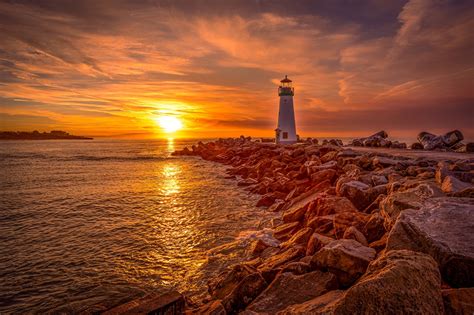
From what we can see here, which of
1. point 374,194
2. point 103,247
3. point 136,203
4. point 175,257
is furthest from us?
point 136,203

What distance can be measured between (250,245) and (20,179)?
75.5 ft

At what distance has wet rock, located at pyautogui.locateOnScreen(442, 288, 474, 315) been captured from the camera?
85.0 inches

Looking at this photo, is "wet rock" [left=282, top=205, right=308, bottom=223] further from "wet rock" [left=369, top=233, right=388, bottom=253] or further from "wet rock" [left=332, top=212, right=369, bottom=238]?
"wet rock" [left=369, top=233, right=388, bottom=253]

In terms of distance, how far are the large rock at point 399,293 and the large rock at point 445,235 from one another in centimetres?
74

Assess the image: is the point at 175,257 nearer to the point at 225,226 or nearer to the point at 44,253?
the point at 225,226

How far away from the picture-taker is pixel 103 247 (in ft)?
24.7

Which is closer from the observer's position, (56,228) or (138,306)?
(138,306)

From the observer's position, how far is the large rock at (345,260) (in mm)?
3227

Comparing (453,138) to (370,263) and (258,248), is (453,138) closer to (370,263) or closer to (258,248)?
(258,248)

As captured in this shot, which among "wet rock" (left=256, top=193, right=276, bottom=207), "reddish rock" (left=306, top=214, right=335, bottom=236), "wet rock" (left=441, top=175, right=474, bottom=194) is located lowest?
"wet rock" (left=256, top=193, right=276, bottom=207)

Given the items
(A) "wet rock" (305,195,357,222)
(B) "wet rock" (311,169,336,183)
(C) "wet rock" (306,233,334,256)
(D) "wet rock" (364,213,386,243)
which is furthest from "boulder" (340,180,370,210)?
(B) "wet rock" (311,169,336,183)

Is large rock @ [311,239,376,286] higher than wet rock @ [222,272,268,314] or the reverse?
higher

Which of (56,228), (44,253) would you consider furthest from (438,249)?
(56,228)

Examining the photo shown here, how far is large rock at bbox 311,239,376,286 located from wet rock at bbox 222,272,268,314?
1.00m
